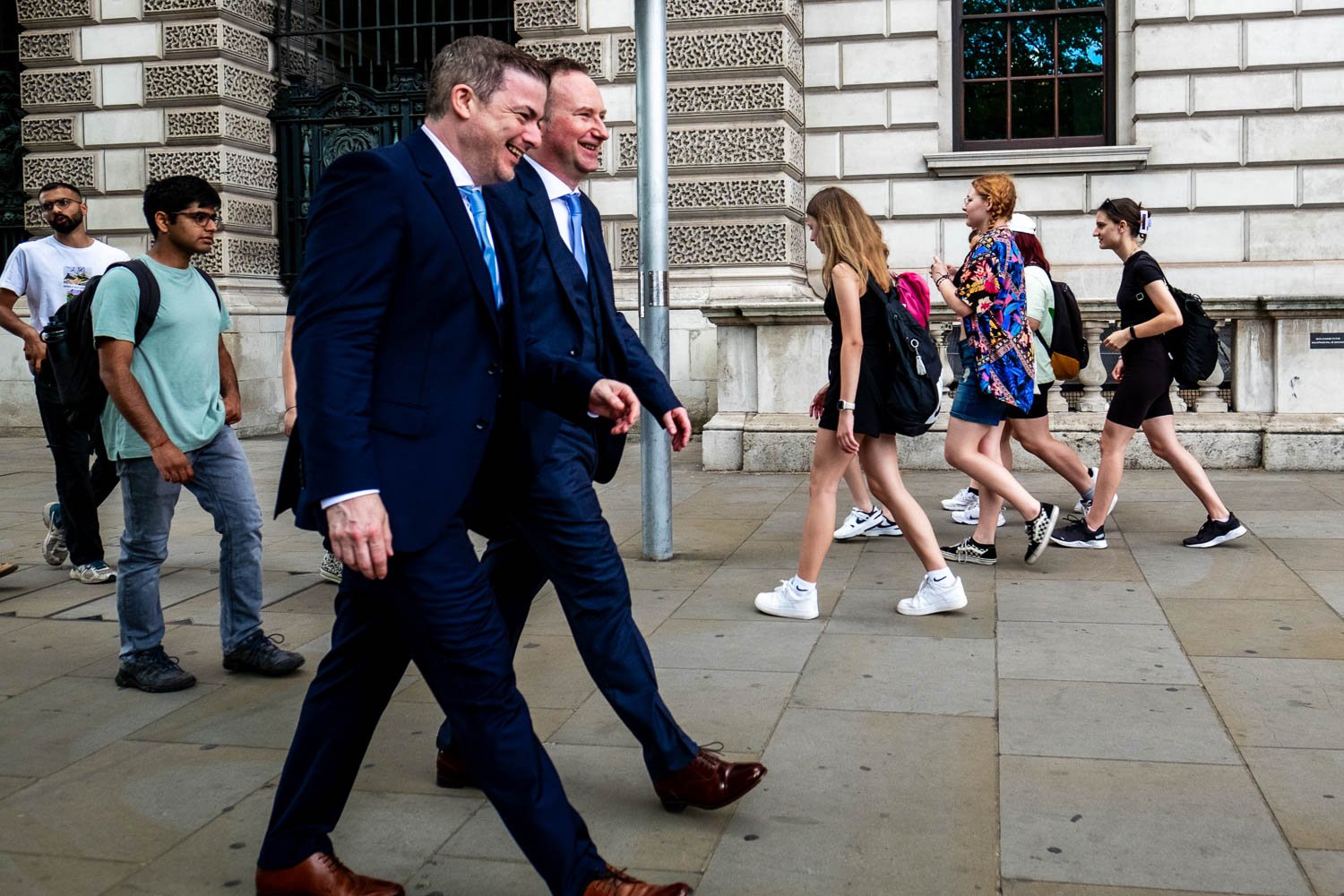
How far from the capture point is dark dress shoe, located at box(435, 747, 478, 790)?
386 centimetres

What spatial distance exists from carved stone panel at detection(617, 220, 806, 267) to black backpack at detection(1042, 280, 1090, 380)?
5415mm

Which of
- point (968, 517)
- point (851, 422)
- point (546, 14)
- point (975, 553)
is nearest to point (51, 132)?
point (546, 14)

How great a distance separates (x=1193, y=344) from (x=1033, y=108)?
7704mm

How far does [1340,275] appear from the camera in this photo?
13578mm

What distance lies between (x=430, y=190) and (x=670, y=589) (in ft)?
12.7

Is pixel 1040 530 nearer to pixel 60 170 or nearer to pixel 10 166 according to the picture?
pixel 60 170

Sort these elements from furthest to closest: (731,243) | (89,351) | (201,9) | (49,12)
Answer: (49,12)
(201,9)
(731,243)
(89,351)

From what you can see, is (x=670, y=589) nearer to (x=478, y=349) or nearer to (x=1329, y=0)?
(x=478, y=349)

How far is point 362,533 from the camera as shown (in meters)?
2.77

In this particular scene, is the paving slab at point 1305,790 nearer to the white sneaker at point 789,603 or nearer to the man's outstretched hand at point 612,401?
the man's outstretched hand at point 612,401

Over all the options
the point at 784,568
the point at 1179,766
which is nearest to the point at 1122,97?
the point at 784,568

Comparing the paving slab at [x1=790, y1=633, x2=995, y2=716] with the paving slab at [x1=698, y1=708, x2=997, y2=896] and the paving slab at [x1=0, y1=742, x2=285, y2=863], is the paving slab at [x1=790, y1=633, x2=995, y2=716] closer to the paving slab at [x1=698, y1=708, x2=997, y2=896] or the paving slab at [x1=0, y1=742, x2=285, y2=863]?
the paving slab at [x1=698, y1=708, x2=997, y2=896]

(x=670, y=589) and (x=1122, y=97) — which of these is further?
(x=1122, y=97)

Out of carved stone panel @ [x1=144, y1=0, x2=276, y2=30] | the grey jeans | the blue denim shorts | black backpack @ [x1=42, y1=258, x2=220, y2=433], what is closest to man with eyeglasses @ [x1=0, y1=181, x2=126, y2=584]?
black backpack @ [x1=42, y1=258, x2=220, y2=433]
